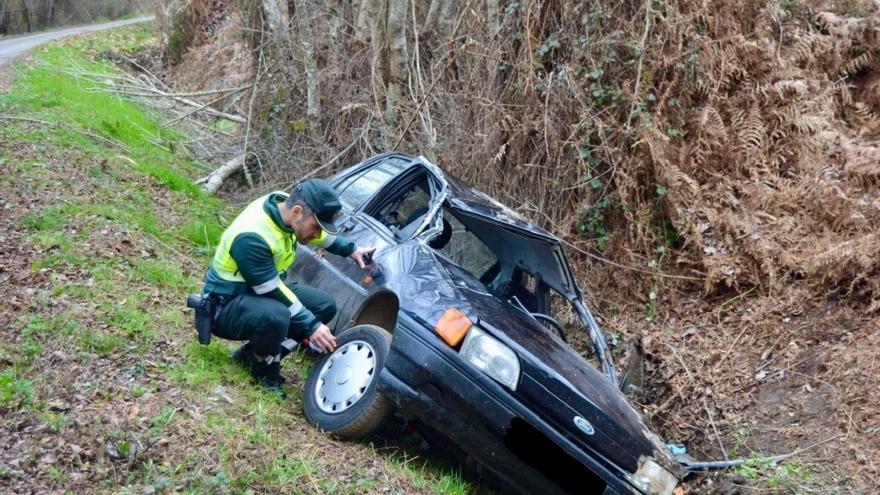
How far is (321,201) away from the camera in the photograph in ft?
16.0

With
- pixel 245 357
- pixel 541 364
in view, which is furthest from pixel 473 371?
pixel 245 357

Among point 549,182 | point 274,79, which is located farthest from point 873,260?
point 274,79

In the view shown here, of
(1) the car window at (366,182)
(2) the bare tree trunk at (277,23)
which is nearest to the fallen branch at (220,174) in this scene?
(2) the bare tree trunk at (277,23)

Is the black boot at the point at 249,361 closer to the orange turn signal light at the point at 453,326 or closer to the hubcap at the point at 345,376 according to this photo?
the hubcap at the point at 345,376

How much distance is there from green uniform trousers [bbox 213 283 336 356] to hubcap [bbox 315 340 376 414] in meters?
0.27

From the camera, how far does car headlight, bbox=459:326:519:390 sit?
440 centimetres

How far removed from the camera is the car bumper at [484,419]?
4336mm

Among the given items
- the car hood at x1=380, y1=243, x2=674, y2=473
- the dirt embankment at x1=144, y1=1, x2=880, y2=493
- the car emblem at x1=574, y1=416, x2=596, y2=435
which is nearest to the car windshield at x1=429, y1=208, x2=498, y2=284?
the car hood at x1=380, y1=243, x2=674, y2=473

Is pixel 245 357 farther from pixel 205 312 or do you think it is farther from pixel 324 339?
pixel 324 339

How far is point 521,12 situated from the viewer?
30.3ft

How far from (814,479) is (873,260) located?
2.32 m

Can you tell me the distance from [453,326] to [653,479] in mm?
1413

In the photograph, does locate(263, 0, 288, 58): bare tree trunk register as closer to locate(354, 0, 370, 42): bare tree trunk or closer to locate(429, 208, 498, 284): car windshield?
locate(354, 0, 370, 42): bare tree trunk

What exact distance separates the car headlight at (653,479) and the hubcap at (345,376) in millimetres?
1598
